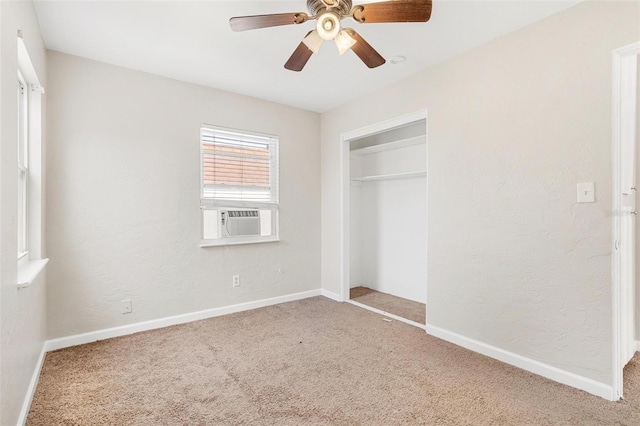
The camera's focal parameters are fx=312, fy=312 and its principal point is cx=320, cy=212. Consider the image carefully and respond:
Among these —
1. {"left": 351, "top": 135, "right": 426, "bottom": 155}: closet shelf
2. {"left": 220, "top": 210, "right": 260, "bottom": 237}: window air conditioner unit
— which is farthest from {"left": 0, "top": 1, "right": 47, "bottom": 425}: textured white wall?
{"left": 351, "top": 135, "right": 426, "bottom": 155}: closet shelf

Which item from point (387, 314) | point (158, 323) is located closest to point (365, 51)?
point (387, 314)

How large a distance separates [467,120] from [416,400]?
2.22 metres

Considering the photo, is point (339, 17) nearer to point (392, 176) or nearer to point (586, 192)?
point (586, 192)

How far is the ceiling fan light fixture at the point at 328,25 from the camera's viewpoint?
1767mm

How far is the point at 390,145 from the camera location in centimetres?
418

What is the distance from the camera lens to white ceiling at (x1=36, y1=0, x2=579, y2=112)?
2125mm

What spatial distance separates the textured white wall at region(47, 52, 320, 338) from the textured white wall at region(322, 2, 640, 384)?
217 cm

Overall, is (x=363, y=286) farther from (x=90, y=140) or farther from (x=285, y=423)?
A: (x=90, y=140)

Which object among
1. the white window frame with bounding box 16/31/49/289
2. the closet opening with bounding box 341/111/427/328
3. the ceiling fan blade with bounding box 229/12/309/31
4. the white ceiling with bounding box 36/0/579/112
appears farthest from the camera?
the closet opening with bounding box 341/111/427/328

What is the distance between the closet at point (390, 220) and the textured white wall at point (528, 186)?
90cm

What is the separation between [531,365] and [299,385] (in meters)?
1.71

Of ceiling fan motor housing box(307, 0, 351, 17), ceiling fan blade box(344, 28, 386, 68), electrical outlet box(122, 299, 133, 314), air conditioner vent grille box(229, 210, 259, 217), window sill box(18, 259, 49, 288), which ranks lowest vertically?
electrical outlet box(122, 299, 133, 314)

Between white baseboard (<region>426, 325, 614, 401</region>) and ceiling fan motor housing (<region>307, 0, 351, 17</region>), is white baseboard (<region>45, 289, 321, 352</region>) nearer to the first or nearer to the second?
white baseboard (<region>426, 325, 614, 401</region>)

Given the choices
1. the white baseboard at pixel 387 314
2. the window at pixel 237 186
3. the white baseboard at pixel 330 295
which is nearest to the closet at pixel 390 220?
the white baseboard at pixel 387 314
